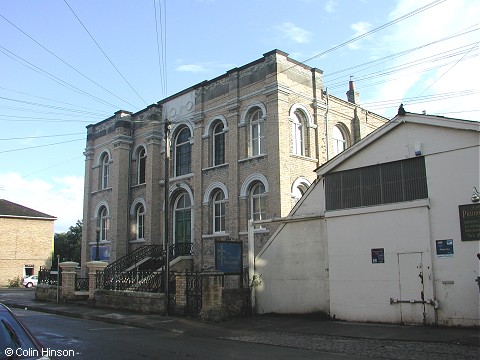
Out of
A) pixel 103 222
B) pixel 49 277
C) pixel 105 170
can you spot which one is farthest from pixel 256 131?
pixel 103 222

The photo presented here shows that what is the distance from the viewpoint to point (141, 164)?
30328mm

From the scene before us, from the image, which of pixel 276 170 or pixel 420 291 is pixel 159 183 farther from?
pixel 420 291

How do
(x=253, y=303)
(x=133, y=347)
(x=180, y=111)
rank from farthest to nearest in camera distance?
(x=180, y=111), (x=253, y=303), (x=133, y=347)

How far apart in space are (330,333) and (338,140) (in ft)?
47.7

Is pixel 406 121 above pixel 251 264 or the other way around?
above

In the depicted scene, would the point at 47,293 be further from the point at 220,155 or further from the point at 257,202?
the point at 257,202

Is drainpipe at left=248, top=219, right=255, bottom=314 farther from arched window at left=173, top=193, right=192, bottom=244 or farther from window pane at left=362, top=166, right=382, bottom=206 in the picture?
arched window at left=173, top=193, right=192, bottom=244

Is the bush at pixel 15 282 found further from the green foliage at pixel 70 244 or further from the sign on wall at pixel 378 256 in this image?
the sign on wall at pixel 378 256

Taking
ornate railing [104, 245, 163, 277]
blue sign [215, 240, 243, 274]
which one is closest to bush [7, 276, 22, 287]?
ornate railing [104, 245, 163, 277]

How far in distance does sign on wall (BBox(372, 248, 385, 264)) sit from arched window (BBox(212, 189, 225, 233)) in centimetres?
1071

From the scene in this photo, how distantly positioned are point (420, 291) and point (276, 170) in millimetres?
9324


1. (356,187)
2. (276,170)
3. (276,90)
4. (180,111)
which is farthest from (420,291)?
(180,111)

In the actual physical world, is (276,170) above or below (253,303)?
above

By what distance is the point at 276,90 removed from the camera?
71.4 feet
